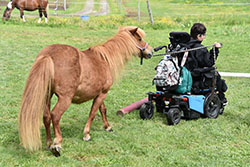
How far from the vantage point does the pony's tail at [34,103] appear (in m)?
4.25

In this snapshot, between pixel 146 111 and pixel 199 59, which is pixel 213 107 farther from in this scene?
pixel 146 111

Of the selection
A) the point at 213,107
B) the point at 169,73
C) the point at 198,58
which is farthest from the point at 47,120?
the point at 213,107

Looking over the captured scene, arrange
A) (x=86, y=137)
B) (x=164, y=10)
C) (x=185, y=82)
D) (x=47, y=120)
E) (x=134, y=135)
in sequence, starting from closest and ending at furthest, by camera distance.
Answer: (x=47, y=120) < (x=86, y=137) < (x=134, y=135) < (x=185, y=82) < (x=164, y=10)

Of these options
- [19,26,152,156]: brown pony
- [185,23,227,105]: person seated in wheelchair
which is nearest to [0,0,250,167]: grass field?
[19,26,152,156]: brown pony

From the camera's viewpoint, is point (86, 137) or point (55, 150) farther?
point (86, 137)

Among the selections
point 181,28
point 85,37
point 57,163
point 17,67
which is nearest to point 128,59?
point 57,163

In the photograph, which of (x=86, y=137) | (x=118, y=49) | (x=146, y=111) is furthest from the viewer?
(x=146, y=111)

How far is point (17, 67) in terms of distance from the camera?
32.2 feet

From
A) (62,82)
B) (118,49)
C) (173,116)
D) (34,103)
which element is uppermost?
(118,49)

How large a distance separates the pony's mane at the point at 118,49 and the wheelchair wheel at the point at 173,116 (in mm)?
1102

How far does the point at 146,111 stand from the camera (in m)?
6.16

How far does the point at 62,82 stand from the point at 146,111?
2130 millimetres

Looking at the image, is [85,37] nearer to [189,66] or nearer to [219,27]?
[219,27]

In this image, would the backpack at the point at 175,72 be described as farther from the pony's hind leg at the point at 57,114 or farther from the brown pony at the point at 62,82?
the pony's hind leg at the point at 57,114
